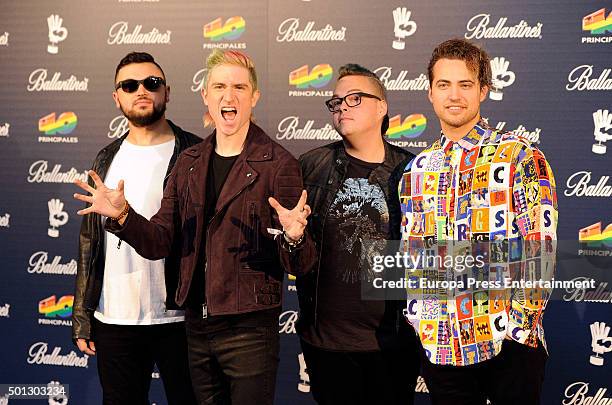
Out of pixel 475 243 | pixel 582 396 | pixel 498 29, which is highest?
pixel 498 29

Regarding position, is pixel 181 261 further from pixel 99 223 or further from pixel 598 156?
pixel 598 156

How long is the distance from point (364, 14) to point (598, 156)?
4.97 ft

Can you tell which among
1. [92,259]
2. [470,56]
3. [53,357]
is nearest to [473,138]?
[470,56]

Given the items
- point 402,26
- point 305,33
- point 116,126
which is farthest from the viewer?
point 116,126

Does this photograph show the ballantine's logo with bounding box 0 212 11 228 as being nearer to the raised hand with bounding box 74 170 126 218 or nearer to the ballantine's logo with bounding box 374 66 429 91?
the raised hand with bounding box 74 170 126 218

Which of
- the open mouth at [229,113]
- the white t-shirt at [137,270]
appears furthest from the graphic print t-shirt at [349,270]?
the white t-shirt at [137,270]

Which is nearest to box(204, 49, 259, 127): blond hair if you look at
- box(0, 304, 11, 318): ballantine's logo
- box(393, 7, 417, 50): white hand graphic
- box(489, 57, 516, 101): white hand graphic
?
box(393, 7, 417, 50): white hand graphic

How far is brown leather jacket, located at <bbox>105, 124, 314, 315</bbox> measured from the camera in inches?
101

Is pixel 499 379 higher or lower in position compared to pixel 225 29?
lower

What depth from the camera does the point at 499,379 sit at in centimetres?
242

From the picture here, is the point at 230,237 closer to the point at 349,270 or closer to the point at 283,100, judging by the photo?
the point at 349,270

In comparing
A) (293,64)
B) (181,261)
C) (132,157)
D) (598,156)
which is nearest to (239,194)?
(181,261)

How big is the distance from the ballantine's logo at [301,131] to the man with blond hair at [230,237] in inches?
48.1

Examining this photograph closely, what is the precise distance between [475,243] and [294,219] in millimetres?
677
